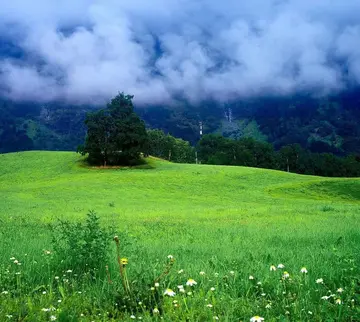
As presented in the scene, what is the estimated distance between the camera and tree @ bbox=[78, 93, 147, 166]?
2303 inches

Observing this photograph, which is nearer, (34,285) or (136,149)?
(34,285)

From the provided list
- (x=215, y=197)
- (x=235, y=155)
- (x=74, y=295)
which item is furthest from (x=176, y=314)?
(x=235, y=155)

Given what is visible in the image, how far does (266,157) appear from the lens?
115m

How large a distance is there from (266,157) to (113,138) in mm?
66371

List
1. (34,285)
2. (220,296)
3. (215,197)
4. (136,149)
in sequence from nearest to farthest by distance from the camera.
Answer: (220,296) → (34,285) → (215,197) → (136,149)

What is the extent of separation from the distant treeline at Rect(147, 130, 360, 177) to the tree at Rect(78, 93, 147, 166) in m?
49.3

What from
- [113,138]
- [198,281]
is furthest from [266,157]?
[198,281]

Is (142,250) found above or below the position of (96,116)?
below

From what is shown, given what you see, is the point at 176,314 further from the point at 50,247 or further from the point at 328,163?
the point at 328,163

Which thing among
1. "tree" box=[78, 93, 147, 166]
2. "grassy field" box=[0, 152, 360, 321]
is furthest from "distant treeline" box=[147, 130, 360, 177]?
"grassy field" box=[0, 152, 360, 321]

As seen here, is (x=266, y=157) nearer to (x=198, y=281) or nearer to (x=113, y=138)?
(x=113, y=138)

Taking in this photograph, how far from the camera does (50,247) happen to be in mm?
8469

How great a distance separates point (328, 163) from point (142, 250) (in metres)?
118

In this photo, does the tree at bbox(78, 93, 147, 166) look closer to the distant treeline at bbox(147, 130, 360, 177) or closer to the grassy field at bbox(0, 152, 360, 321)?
the grassy field at bbox(0, 152, 360, 321)
